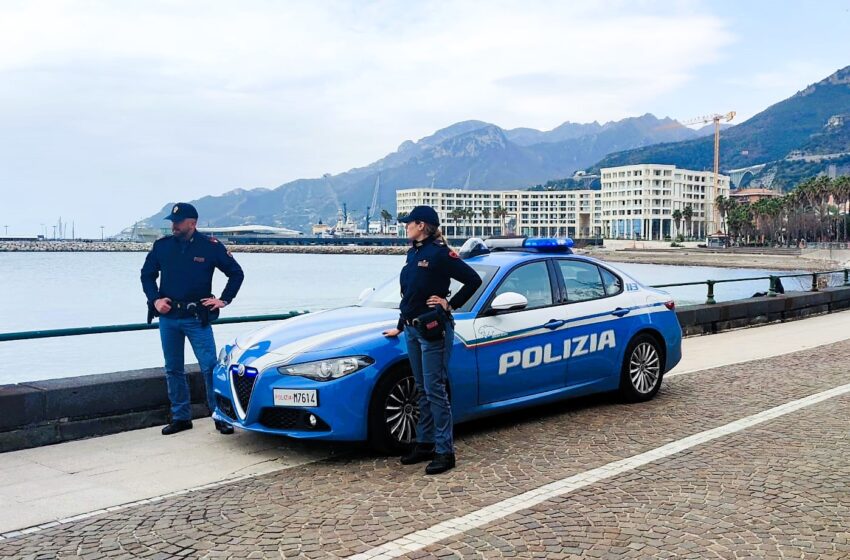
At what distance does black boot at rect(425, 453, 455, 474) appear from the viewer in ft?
19.4

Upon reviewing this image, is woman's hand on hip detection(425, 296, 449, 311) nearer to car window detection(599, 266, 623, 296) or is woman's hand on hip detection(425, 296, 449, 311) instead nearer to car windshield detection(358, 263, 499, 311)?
car windshield detection(358, 263, 499, 311)

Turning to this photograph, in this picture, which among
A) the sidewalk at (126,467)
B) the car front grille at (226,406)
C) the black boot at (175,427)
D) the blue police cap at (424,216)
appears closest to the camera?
the sidewalk at (126,467)

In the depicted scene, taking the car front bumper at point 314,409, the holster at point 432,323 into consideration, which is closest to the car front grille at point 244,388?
the car front bumper at point 314,409

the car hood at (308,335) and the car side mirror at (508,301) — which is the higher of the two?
the car side mirror at (508,301)

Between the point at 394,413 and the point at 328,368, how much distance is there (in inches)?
25.5

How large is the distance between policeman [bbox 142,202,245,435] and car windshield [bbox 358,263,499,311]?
131 centimetres

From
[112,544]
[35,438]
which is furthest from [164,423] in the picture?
[112,544]

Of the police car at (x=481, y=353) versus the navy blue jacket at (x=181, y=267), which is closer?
the police car at (x=481, y=353)

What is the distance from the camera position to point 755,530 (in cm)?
468

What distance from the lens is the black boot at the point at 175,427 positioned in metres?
Result: 7.30

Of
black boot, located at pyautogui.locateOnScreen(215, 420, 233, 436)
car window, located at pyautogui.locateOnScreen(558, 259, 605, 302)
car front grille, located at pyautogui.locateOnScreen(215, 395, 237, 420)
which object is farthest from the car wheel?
car window, located at pyautogui.locateOnScreen(558, 259, 605, 302)

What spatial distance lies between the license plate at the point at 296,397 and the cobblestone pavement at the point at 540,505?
0.50 metres

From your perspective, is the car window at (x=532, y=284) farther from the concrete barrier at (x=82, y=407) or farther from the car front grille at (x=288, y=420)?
the concrete barrier at (x=82, y=407)

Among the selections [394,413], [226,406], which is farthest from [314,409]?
[226,406]
